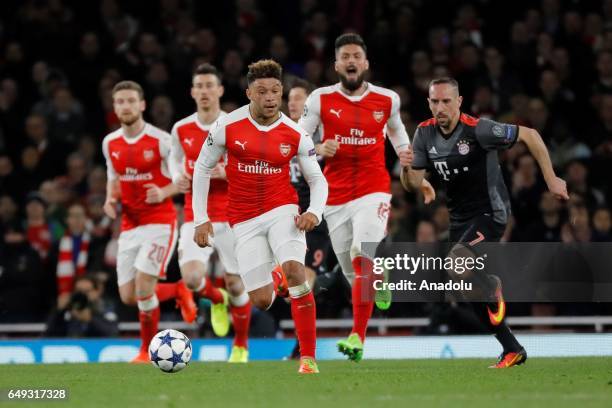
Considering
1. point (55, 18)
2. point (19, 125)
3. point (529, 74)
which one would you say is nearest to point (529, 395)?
point (529, 74)

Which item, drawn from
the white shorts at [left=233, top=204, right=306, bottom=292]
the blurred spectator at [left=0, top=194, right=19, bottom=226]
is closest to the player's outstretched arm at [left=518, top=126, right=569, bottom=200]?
the white shorts at [left=233, top=204, right=306, bottom=292]

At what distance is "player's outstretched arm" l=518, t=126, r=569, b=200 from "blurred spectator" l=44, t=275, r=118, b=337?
6616 mm

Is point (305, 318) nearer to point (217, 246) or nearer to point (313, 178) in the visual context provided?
point (313, 178)

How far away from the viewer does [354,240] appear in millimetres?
11508

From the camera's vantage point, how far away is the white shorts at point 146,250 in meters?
13.1

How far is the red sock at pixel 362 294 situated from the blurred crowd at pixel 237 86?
→ 3356 millimetres

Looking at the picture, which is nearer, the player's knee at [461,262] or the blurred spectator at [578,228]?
the player's knee at [461,262]

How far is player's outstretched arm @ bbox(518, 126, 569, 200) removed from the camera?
32.2ft

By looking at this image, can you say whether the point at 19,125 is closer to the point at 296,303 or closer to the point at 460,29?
the point at 460,29

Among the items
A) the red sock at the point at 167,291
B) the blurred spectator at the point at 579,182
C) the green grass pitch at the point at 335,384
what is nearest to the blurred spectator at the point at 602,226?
the blurred spectator at the point at 579,182

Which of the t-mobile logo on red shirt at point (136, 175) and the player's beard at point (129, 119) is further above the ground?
the player's beard at point (129, 119)

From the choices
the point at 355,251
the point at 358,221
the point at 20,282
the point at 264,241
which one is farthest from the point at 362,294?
the point at 20,282

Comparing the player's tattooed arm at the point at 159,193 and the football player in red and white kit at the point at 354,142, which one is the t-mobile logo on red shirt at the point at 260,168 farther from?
the player's tattooed arm at the point at 159,193

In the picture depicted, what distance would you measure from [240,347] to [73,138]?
6.55m
